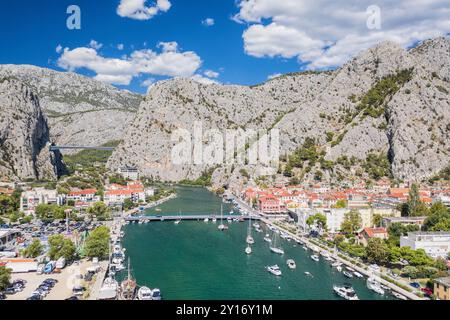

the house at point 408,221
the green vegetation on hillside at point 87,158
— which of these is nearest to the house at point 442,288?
the house at point 408,221

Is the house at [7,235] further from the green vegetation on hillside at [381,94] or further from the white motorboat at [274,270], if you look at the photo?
the green vegetation on hillside at [381,94]

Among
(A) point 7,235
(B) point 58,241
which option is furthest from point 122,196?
(B) point 58,241

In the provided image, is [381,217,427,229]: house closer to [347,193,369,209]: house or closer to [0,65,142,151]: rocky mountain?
[347,193,369,209]: house

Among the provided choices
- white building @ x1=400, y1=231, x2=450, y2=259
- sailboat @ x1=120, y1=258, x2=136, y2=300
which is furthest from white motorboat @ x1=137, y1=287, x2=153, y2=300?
white building @ x1=400, y1=231, x2=450, y2=259

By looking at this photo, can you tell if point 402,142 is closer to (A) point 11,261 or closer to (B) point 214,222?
(B) point 214,222
